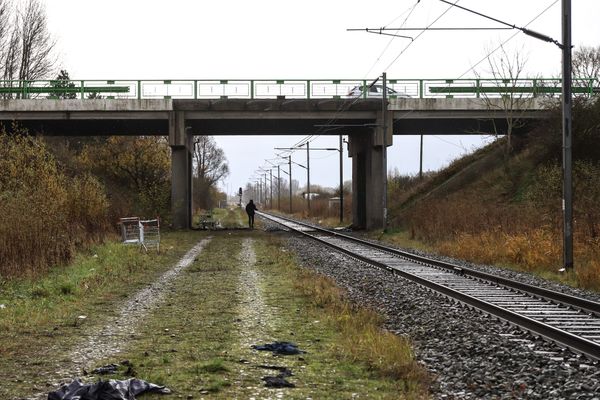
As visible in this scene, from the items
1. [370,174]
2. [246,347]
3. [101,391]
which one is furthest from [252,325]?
[370,174]

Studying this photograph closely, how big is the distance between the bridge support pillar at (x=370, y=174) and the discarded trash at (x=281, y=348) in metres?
27.4

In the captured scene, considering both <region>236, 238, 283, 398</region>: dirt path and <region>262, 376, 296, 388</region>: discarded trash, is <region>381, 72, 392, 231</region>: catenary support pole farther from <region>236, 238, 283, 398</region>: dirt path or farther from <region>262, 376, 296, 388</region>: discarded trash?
<region>262, 376, 296, 388</region>: discarded trash

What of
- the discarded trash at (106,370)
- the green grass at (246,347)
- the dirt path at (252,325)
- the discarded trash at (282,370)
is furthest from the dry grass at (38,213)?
the discarded trash at (282,370)

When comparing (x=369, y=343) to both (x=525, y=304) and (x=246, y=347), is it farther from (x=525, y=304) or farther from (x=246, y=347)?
(x=525, y=304)

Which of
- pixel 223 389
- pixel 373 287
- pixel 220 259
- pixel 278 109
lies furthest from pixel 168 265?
pixel 278 109

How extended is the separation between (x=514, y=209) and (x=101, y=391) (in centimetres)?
2980

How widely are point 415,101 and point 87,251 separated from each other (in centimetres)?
2294

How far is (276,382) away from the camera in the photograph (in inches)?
256

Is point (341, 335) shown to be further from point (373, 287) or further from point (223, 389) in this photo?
point (373, 287)

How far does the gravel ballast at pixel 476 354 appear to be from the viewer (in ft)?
20.6

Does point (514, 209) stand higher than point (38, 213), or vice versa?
point (38, 213)

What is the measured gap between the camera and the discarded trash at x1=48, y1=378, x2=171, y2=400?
5.65 metres

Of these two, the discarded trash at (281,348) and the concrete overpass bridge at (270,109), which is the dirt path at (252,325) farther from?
the concrete overpass bridge at (270,109)

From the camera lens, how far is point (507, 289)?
13.6 metres
